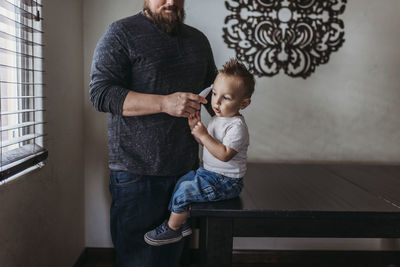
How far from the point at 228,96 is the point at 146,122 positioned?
41 centimetres

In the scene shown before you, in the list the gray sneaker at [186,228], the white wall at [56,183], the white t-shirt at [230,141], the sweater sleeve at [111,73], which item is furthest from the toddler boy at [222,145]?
the white wall at [56,183]

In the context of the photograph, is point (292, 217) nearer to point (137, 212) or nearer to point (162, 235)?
point (162, 235)

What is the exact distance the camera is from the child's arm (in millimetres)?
1464

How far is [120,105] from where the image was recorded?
5.11 feet

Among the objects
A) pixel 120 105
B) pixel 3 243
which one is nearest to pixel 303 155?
pixel 120 105

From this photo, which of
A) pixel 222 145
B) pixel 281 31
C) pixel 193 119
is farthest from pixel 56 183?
pixel 281 31

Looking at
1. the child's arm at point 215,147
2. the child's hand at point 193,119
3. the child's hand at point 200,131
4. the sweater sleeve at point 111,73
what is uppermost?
the sweater sleeve at point 111,73

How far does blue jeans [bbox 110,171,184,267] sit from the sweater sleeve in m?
0.34

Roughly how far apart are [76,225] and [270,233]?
147cm

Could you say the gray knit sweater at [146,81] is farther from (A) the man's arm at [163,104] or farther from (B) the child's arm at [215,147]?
(B) the child's arm at [215,147]

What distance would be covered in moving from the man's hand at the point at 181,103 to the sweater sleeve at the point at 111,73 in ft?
0.57

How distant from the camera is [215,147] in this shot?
4.80 feet

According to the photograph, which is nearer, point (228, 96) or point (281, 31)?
point (228, 96)

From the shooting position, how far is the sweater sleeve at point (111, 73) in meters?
1.56
